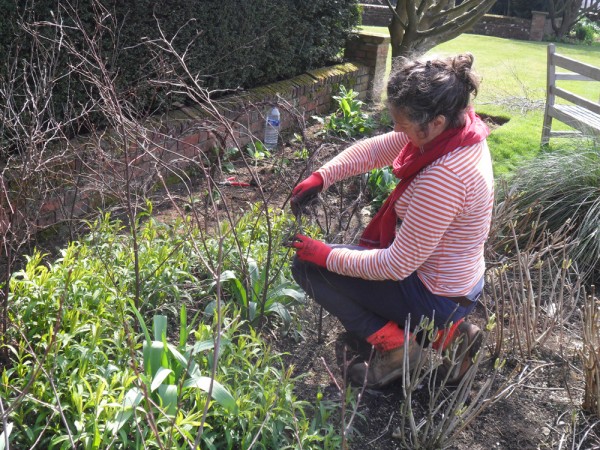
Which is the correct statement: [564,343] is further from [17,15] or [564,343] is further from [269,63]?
[269,63]

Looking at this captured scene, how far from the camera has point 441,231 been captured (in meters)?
2.72

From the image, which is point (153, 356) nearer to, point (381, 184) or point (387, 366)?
point (387, 366)

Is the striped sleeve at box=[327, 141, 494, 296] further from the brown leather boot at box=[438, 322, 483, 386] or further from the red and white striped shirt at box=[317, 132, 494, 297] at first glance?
the brown leather boot at box=[438, 322, 483, 386]

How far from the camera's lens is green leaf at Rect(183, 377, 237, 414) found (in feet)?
7.72

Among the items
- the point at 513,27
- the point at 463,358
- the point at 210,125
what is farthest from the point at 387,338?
the point at 513,27

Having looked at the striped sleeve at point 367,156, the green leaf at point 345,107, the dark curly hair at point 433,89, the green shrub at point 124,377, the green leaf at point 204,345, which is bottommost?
the green leaf at point 345,107

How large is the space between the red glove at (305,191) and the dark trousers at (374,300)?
0.79 feet

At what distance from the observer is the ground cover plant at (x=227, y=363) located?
2359 millimetres

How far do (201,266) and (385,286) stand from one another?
3.33 feet

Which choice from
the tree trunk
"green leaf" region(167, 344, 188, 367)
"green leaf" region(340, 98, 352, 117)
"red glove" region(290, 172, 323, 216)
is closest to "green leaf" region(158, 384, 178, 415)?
"green leaf" region(167, 344, 188, 367)

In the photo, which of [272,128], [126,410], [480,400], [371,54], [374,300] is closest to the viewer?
[126,410]

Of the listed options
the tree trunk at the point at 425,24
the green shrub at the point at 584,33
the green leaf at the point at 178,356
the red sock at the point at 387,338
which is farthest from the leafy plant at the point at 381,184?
the green shrub at the point at 584,33

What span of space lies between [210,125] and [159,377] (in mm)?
3204

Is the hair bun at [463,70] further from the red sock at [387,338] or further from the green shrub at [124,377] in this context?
the green shrub at [124,377]
